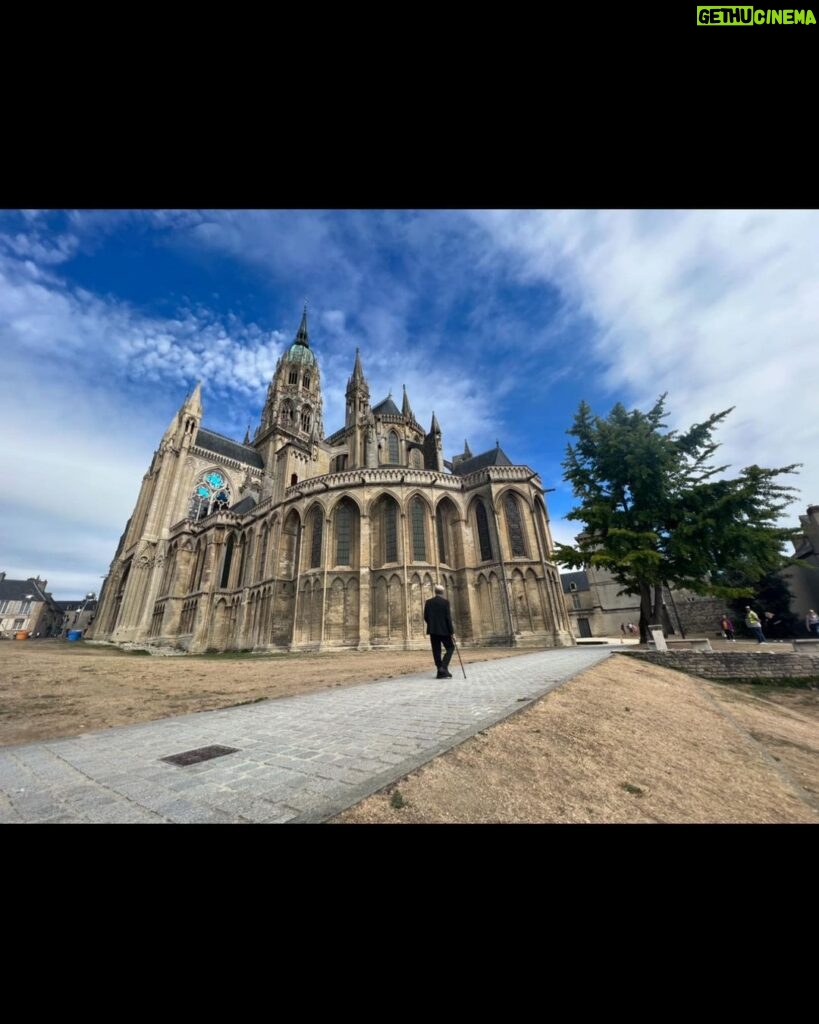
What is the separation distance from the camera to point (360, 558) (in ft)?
72.1

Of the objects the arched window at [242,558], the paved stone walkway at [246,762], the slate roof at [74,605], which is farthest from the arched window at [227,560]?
the slate roof at [74,605]

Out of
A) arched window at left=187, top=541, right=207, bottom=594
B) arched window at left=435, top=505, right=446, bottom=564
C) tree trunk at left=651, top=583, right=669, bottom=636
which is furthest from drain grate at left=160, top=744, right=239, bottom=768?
arched window at left=187, top=541, right=207, bottom=594

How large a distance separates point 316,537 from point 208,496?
20919mm

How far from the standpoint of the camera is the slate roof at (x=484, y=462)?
90.3ft

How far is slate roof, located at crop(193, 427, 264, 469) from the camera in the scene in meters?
41.8

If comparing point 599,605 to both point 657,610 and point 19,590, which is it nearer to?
point 657,610

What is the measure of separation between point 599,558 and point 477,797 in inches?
494

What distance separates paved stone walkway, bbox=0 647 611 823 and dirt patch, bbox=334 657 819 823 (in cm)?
21

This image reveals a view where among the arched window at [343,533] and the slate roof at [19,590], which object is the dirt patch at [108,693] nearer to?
the arched window at [343,533]

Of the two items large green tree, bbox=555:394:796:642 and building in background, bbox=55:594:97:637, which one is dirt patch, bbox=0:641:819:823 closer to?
large green tree, bbox=555:394:796:642

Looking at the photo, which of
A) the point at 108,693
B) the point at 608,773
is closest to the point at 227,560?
the point at 108,693
